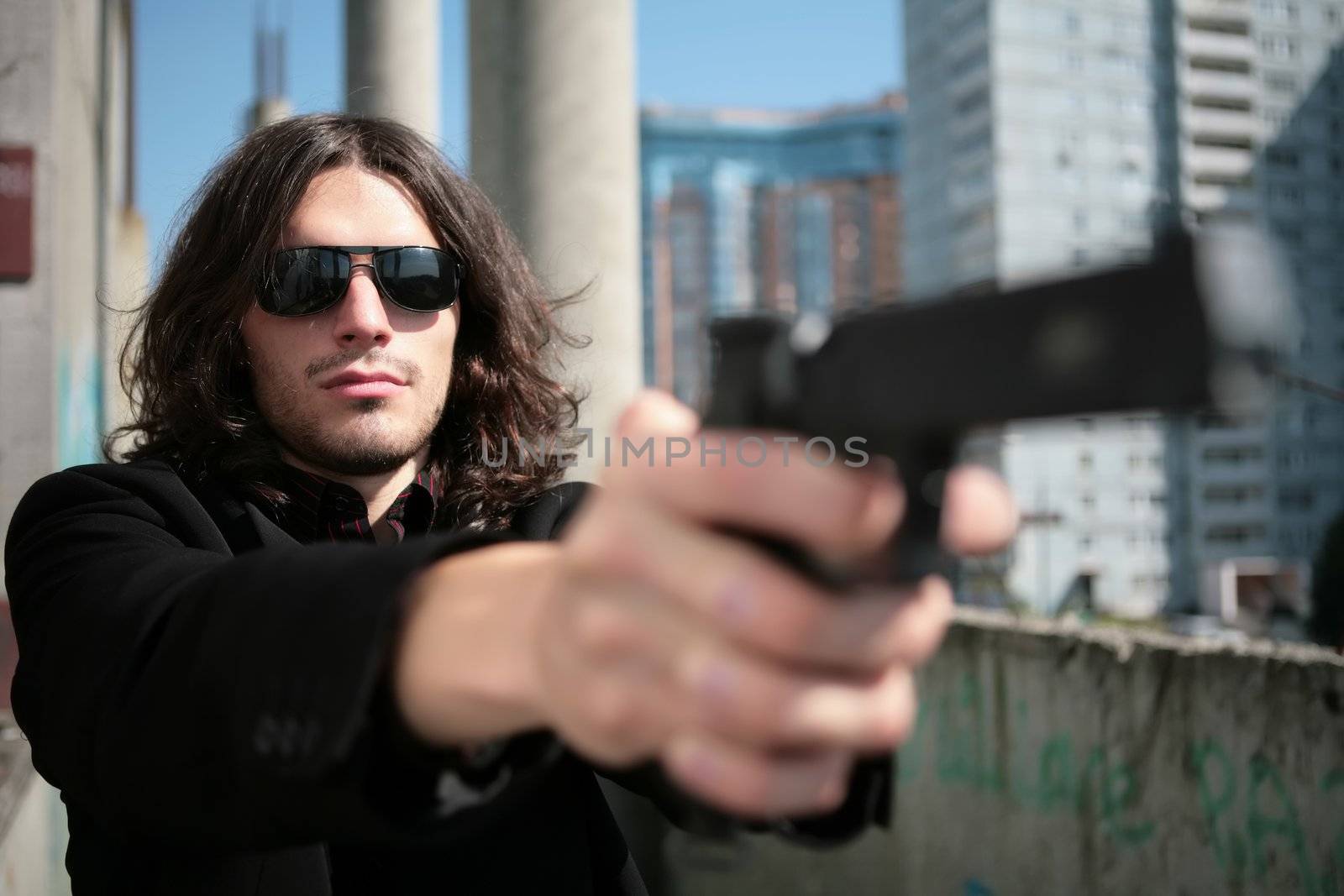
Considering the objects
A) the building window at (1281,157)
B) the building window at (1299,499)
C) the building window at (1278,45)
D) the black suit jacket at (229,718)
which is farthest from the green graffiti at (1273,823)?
the building window at (1278,45)

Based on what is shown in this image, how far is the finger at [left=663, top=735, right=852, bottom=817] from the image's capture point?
73 cm

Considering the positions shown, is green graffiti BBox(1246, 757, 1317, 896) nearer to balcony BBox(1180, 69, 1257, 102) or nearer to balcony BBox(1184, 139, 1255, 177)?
balcony BBox(1184, 139, 1255, 177)

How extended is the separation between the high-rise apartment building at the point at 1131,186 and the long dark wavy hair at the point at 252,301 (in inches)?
2013

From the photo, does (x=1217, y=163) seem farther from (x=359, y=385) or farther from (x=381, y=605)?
(x=381, y=605)

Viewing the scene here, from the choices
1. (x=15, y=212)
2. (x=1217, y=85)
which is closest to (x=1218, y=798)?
(x=15, y=212)

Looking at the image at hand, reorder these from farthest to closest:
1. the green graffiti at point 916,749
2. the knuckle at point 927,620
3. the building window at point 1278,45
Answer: the building window at point 1278,45
the green graffiti at point 916,749
the knuckle at point 927,620

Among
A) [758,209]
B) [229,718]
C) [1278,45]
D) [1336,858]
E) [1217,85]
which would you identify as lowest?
[1336,858]

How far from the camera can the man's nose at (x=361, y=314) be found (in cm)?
187

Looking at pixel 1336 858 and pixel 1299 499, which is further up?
pixel 1336 858

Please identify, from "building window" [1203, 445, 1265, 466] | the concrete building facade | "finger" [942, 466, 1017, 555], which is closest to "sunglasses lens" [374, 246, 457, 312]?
"finger" [942, 466, 1017, 555]

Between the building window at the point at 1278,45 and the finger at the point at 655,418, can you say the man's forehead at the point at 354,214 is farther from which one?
the building window at the point at 1278,45

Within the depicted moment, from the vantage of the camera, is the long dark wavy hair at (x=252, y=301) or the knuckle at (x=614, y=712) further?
the long dark wavy hair at (x=252, y=301)

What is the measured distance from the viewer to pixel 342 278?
6.21 feet

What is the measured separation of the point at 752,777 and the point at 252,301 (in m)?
1.64
